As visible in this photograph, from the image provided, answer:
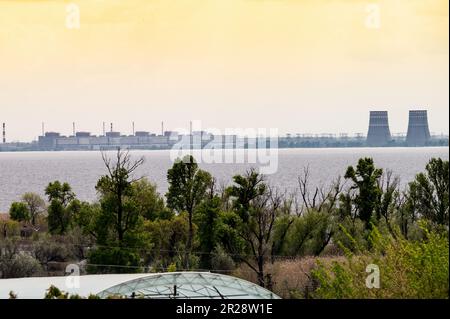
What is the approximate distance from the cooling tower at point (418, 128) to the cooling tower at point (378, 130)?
4.69 metres

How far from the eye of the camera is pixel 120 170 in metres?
25.3

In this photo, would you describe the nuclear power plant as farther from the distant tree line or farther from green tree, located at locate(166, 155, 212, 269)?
green tree, located at locate(166, 155, 212, 269)

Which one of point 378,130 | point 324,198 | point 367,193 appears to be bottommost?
point 324,198

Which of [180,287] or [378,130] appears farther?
[378,130]

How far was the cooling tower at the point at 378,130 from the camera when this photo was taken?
9069cm

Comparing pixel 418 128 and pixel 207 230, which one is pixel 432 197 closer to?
pixel 207 230

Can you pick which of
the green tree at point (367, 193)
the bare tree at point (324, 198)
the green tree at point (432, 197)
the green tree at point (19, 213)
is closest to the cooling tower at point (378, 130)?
the bare tree at point (324, 198)

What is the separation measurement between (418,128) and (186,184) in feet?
196

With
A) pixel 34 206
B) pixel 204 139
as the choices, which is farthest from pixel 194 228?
pixel 204 139

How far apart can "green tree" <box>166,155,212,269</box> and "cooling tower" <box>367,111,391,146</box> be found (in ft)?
206

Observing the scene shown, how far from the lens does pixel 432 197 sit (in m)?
31.8

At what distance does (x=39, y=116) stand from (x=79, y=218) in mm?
55243

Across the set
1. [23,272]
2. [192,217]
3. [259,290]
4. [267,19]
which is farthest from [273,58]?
[259,290]

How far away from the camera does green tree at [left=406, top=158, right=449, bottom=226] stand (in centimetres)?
3036
